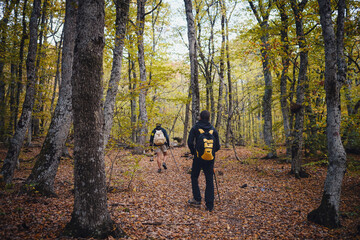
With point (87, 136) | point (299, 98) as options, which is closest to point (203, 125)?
point (87, 136)

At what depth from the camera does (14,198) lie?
Result: 13.3ft

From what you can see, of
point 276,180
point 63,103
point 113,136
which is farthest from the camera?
point 276,180

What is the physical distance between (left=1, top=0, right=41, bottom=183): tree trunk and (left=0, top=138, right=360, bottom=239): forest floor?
1082 mm

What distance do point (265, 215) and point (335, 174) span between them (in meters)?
1.89

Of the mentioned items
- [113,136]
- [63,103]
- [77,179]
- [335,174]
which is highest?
[63,103]

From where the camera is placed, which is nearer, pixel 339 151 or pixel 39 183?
pixel 339 151

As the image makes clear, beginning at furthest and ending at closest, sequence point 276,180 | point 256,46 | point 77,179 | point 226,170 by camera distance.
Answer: point 226,170 → point 276,180 → point 256,46 → point 77,179

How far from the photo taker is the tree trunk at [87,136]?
270 centimetres

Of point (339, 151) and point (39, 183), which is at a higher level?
point (339, 151)

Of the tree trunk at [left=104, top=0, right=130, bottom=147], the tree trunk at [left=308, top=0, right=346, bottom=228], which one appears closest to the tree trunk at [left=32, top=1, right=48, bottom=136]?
the tree trunk at [left=104, top=0, right=130, bottom=147]

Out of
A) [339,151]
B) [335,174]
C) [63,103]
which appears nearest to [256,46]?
[339,151]

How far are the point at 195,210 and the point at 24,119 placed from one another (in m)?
6.27

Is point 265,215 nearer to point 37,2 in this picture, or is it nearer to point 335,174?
point 335,174

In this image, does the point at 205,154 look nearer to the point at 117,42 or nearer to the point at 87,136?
the point at 87,136
